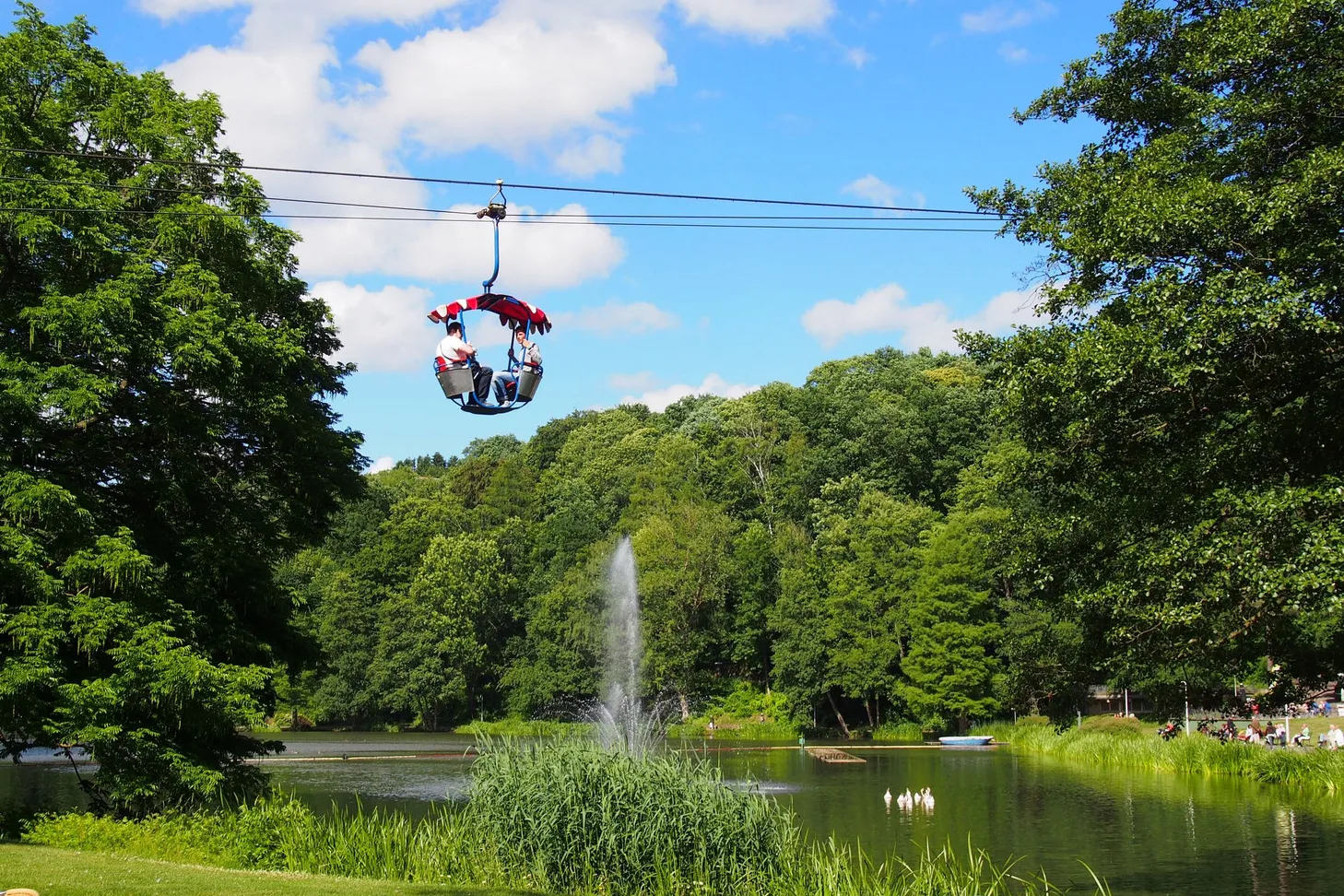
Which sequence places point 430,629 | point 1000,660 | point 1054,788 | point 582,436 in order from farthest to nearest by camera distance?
point 582,436 < point 430,629 < point 1000,660 < point 1054,788

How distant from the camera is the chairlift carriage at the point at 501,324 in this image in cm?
941

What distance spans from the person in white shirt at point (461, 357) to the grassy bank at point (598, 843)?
249 inches

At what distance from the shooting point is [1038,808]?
26.5m

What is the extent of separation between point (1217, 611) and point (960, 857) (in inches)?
406

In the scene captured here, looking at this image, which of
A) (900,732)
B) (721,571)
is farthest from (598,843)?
(721,571)

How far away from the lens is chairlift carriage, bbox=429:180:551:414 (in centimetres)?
941

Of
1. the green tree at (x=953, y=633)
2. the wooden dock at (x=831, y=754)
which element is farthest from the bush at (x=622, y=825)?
the green tree at (x=953, y=633)

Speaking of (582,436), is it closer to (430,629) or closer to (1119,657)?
(430,629)

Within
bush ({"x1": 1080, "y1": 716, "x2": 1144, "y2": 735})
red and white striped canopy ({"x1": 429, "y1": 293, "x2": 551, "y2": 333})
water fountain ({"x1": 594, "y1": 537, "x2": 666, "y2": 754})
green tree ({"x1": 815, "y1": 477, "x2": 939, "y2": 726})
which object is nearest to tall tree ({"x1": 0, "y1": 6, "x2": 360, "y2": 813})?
red and white striped canopy ({"x1": 429, "y1": 293, "x2": 551, "y2": 333})

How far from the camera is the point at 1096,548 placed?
1470cm

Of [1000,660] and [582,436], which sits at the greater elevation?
[582,436]

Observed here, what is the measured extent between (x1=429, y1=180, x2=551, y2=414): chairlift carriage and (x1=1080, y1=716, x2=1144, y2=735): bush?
35.7m

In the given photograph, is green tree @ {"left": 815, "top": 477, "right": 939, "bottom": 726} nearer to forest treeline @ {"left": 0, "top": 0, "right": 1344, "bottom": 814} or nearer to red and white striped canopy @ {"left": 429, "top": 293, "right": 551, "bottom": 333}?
forest treeline @ {"left": 0, "top": 0, "right": 1344, "bottom": 814}

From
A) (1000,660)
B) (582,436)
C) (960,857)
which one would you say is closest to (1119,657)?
(960,857)
